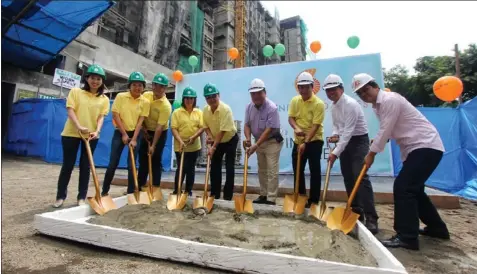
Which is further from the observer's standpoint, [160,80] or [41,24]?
[41,24]

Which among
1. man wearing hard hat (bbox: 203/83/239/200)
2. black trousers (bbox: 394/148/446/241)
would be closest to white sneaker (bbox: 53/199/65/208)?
man wearing hard hat (bbox: 203/83/239/200)

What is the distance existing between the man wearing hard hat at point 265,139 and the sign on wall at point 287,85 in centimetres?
256

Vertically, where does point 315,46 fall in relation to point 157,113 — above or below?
above

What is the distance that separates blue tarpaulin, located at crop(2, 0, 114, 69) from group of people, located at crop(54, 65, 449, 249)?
18.8ft

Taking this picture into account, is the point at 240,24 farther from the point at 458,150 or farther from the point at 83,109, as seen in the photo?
the point at 83,109

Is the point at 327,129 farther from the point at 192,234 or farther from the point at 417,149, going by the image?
the point at 192,234

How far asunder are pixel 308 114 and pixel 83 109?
249 cm

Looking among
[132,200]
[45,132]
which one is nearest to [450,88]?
[132,200]

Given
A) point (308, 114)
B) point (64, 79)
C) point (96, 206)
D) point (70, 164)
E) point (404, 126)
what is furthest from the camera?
point (64, 79)

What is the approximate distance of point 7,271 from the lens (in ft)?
5.17

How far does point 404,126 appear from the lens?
2.25 meters

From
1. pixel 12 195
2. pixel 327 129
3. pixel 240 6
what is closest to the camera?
pixel 12 195

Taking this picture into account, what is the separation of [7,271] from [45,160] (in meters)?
7.71

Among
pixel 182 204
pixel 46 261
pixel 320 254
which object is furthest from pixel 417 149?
pixel 46 261
